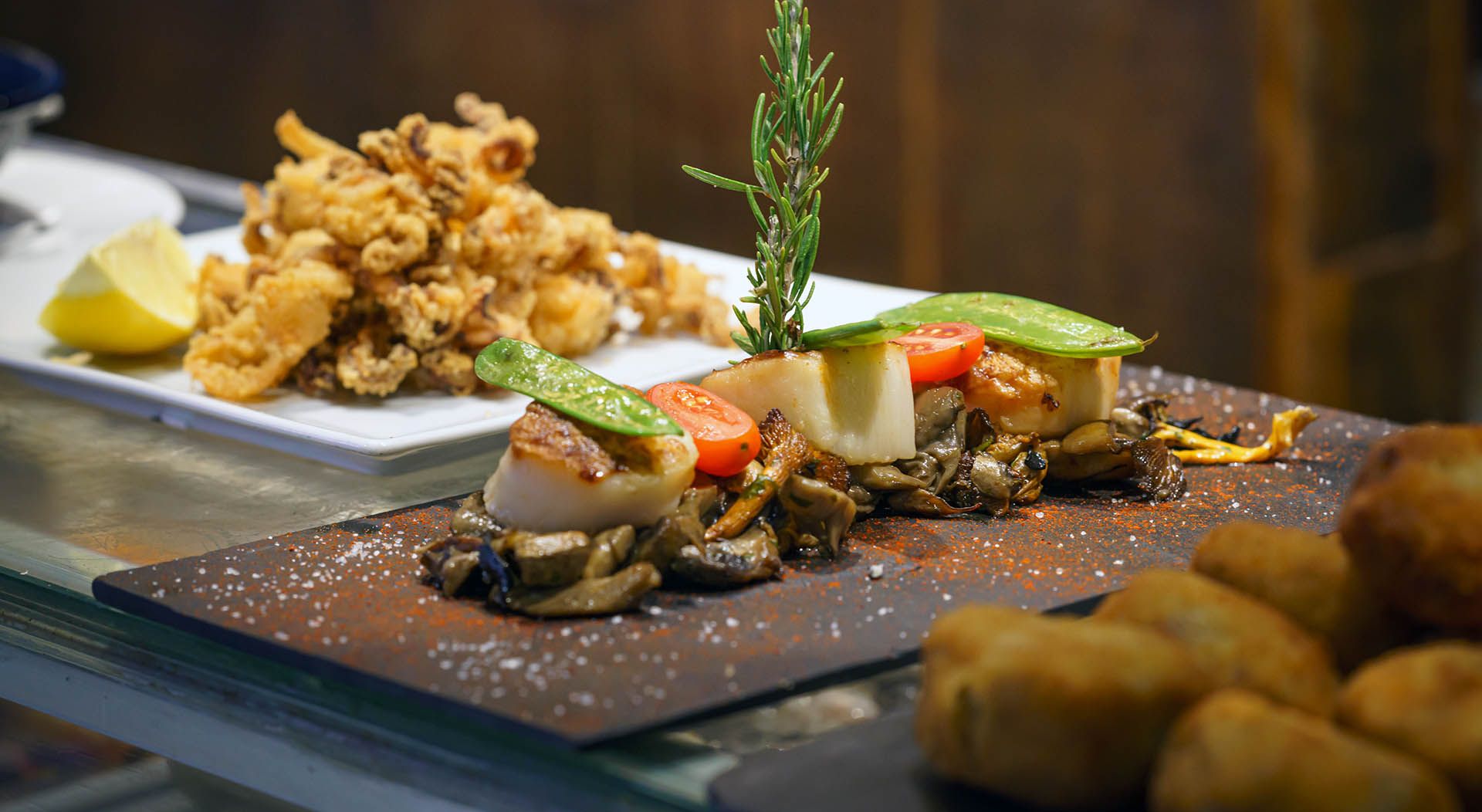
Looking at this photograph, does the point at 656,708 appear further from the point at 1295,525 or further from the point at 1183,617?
the point at 1295,525

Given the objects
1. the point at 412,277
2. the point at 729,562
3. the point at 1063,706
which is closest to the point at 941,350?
the point at 729,562

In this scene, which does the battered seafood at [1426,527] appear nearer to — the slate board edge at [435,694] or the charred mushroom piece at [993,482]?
the slate board edge at [435,694]

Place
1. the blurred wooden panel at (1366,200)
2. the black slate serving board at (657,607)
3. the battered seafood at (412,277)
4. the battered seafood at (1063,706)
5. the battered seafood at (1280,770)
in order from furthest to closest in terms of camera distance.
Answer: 1. the blurred wooden panel at (1366,200)
2. the battered seafood at (412,277)
3. the black slate serving board at (657,607)
4. the battered seafood at (1063,706)
5. the battered seafood at (1280,770)

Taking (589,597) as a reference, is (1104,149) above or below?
above

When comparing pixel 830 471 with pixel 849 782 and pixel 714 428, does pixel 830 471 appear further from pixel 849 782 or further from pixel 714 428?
pixel 849 782

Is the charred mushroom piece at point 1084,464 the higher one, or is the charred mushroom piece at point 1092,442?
the charred mushroom piece at point 1092,442

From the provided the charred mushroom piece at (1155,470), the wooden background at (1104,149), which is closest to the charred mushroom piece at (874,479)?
the charred mushroom piece at (1155,470)

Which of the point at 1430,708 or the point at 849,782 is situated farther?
the point at 849,782
